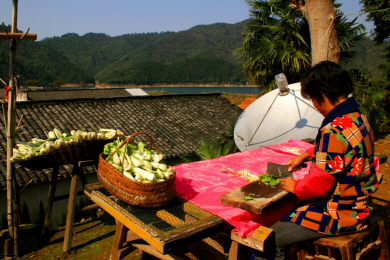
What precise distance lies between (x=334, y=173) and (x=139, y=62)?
120 meters

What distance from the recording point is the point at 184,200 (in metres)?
2.71

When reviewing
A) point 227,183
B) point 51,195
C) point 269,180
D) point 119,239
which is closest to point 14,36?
point 51,195

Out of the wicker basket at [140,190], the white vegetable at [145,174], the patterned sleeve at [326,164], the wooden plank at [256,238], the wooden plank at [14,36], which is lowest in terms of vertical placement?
the wooden plank at [256,238]

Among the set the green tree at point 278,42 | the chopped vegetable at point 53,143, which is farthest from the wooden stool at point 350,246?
the green tree at point 278,42

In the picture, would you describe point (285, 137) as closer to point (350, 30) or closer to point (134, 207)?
point (134, 207)

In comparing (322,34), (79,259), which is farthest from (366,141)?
(322,34)

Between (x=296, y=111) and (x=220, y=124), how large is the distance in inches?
276

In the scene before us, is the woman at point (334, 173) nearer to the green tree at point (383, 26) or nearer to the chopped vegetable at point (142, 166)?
the chopped vegetable at point (142, 166)

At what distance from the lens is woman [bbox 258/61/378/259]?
210 centimetres

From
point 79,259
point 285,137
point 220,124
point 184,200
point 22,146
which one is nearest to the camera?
point 184,200

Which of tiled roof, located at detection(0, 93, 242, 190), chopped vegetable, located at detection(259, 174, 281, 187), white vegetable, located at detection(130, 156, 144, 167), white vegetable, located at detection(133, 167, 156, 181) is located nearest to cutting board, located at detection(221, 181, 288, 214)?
chopped vegetable, located at detection(259, 174, 281, 187)

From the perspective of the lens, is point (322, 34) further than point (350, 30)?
No

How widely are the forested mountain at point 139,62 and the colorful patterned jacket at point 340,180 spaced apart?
10978 mm

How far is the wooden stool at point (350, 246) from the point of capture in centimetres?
224
